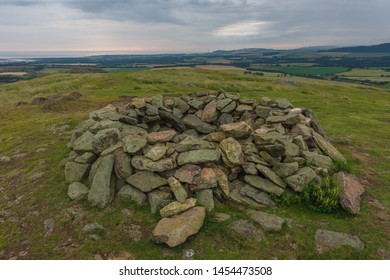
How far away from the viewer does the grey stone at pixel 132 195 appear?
14439mm

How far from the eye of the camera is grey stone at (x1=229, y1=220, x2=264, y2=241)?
40.6 feet

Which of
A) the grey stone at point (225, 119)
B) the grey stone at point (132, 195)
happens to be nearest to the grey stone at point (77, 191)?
the grey stone at point (132, 195)

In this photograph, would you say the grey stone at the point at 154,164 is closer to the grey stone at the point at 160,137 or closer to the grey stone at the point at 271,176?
the grey stone at the point at 160,137

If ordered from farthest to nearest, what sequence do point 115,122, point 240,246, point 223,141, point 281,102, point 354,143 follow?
point 354,143 < point 281,102 < point 115,122 < point 223,141 < point 240,246

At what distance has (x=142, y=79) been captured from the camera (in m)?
78.5

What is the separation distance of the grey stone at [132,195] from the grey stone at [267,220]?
5046 mm

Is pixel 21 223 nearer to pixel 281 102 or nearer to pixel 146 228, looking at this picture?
pixel 146 228

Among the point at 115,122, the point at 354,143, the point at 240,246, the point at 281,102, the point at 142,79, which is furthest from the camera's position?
the point at 142,79

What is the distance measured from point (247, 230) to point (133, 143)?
306 inches

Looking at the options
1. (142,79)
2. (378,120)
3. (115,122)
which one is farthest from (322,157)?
(142,79)

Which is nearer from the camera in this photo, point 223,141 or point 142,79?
point 223,141

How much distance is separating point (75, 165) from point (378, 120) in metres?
36.9

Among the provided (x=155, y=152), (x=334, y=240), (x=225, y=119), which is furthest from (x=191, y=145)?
(x=334, y=240)

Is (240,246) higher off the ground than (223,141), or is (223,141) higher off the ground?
(223,141)
